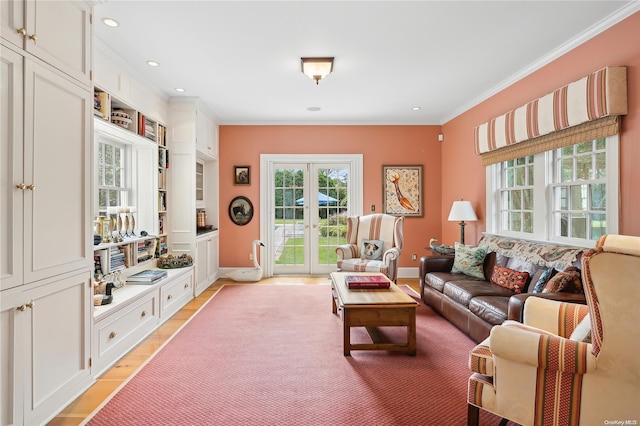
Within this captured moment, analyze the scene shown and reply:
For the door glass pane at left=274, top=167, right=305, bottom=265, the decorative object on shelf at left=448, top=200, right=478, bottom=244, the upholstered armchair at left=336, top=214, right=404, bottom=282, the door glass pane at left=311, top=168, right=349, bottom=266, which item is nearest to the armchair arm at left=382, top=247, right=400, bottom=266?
the upholstered armchair at left=336, top=214, right=404, bottom=282

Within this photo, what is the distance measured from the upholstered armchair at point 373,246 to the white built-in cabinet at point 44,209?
2.99 metres

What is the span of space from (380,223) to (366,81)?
200 centimetres

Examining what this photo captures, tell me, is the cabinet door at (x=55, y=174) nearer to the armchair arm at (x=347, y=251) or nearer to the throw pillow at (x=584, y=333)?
the throw pillow at (x=584, y=333)

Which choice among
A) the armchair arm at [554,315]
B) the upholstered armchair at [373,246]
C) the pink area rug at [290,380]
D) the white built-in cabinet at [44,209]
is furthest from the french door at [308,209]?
the armchair arm at [554,315]

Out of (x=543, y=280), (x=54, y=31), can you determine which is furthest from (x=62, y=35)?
(x=543, y=280)

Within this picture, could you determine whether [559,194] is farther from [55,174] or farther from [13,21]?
[13,21]

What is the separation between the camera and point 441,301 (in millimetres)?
3490

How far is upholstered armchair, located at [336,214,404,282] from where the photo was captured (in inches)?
167

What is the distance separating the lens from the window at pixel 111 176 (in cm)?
335

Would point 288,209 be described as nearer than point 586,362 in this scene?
No

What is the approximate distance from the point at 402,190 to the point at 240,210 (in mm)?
2801

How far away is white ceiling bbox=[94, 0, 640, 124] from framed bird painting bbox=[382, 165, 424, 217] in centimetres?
144

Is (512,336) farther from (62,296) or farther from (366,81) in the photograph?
(366,81)

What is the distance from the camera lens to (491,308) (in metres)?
2.62
